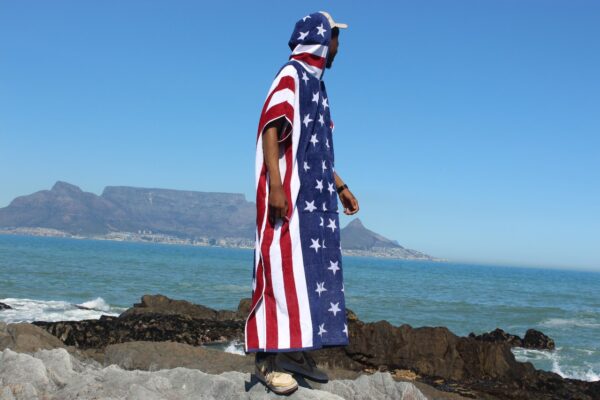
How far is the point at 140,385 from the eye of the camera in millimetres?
4277

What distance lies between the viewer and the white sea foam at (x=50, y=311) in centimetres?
2139

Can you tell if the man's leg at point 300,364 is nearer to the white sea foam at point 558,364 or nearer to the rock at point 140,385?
the rock at point 140,385

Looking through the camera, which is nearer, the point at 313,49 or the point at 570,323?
the point at 313,49

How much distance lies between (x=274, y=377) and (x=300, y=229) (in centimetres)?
96

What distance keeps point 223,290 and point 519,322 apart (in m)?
18.2

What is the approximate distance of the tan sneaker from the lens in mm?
4117

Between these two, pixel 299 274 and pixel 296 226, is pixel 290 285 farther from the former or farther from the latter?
pixel 296 226

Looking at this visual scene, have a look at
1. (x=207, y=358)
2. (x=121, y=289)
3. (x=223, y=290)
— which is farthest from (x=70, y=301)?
(x=207, y=358)

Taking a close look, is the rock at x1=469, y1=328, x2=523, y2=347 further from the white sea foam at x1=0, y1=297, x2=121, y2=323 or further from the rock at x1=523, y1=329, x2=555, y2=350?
the white sea foam at x1=0, y1=297, x2=121, y2=323

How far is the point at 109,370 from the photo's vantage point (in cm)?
473

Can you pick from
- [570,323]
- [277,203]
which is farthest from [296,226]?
[570,323]

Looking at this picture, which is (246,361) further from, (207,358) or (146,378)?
(146,378)

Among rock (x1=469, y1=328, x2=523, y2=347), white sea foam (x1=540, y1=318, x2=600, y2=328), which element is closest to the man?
rock (x1=469, y1=328, x2=523, y2=347)

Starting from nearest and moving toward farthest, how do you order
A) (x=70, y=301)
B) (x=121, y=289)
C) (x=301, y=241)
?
(x=301, y=241), (x=70, y=301), (x=121, y=289)
